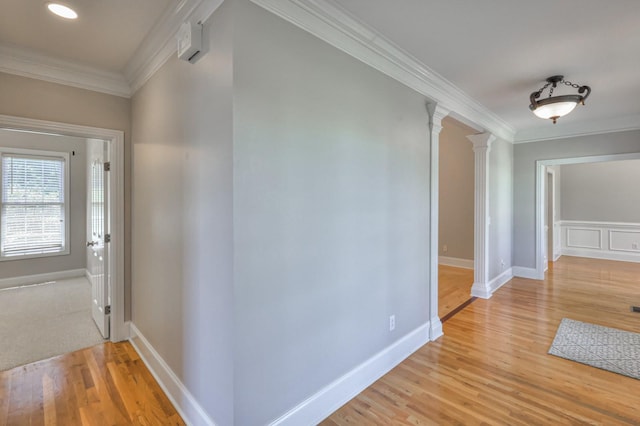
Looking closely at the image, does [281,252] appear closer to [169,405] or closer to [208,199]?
[208,199]

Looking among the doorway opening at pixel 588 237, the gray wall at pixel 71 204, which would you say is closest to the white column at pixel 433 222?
the doorway opening at pixel 588 237

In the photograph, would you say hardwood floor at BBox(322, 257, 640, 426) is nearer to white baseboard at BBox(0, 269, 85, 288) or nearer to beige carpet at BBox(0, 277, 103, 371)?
beige carpet at BBox(0, 277, 103, 371)

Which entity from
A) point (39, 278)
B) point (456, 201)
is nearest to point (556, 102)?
point (456, 201)

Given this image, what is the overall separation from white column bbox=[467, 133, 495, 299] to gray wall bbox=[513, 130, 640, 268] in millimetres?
1381

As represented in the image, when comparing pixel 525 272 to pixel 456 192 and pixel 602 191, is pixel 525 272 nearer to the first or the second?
pixel 456 192

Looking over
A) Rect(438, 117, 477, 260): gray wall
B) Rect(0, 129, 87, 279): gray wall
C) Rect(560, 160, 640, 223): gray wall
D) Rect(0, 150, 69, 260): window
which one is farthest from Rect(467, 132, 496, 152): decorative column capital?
Rect(0, 150, 69, 260): window

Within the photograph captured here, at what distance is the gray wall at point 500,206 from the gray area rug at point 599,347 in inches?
53.3

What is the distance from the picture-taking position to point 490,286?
14.5 ft

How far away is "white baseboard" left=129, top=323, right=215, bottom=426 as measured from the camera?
1.77 metres

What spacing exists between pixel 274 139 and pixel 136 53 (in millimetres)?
1686

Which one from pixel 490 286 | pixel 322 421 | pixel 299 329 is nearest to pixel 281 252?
pixel 299 329

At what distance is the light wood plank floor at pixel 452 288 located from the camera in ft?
13.1

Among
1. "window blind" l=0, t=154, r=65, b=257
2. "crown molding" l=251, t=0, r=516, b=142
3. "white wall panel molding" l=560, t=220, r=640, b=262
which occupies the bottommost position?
"white wall panel molding" l=560, t=220, r=640, b=262

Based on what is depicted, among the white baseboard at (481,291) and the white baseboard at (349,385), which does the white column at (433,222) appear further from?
the white baseboard at (481,291)
